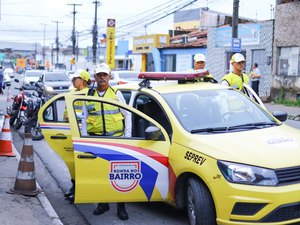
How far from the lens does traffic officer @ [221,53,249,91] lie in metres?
7.76

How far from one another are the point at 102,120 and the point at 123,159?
0.82 meters

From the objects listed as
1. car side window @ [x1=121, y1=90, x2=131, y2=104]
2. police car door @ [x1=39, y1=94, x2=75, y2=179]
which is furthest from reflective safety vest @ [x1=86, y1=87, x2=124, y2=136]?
car side window @ [x1=121, y1=90, x2=131, y2=104]

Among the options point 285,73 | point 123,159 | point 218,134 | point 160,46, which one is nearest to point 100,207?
point 123,159

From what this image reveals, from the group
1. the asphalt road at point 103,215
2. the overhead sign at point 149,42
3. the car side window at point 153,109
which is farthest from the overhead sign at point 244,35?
the car side window at point 153,109

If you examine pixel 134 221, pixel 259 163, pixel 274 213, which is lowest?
pixel 134 221

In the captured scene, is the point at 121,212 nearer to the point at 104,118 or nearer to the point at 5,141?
the point at 104,118

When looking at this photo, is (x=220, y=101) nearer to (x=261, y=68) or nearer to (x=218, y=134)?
(x=218, y=134)

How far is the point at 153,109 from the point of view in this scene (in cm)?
607

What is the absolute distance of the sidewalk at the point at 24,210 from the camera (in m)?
5.44

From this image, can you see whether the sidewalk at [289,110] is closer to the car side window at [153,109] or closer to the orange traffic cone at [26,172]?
the car side window at [153,109]

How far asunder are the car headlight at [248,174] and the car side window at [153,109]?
1094mm

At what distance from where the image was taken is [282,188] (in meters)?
4.46

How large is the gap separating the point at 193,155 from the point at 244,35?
79.8 ft

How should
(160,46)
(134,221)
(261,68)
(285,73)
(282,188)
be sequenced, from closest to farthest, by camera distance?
(282,188) < (134,221) < (285,73) < (261,68) < (160,46)
